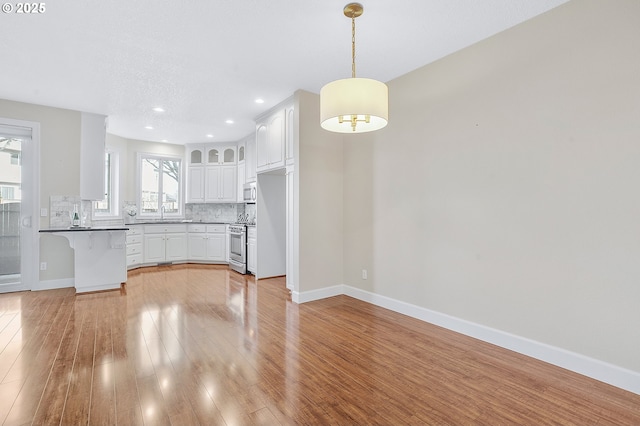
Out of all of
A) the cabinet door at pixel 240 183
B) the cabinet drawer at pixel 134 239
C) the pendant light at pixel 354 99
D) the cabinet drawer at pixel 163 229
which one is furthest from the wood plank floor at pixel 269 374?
the cabinet door at pixel 240 183

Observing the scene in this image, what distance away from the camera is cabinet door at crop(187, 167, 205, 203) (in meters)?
7.35

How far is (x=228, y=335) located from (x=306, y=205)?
6.38ft

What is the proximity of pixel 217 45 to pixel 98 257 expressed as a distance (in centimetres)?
371

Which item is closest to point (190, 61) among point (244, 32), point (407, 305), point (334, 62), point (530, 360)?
point (244, 32)

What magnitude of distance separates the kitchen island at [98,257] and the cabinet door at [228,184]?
2707 mm

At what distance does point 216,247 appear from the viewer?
691 centimetres

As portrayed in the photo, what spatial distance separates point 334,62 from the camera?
3.42m

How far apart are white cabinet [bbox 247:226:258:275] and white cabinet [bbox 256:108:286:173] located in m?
1.24

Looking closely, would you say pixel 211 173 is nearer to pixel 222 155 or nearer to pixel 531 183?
pixel 222 155

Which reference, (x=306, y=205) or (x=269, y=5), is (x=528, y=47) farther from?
(x=306, y=205)

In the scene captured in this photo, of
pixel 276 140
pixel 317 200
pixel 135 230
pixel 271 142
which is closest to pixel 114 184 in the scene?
pixel 135 230

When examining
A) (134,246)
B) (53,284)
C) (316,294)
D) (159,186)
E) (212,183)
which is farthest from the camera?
(159,186)

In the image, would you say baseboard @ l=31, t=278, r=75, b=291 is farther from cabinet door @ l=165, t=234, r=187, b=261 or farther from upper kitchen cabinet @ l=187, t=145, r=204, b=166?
upper kitchen cabinet @ l=187, t=145, r=204, b=166

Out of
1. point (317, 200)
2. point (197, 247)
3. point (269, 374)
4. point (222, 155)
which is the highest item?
point (222, 155)
